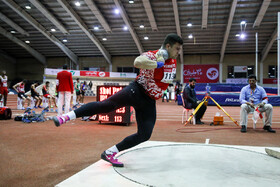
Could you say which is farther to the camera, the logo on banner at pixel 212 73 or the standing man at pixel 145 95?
the logo on banner at pixel 212 73

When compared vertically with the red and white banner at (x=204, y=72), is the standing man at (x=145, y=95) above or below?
below

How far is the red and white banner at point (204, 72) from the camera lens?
28.5m

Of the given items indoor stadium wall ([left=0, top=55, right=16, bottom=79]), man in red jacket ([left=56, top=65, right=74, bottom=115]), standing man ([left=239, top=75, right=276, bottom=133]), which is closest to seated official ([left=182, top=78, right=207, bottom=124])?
standing man ([left=239, top=75, right=276, bottom=133])

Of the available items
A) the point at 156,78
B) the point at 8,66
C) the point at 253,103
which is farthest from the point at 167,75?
the point at 8,66

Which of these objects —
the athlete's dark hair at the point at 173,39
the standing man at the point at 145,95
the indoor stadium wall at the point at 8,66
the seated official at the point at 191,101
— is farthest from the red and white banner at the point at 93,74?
the athlete's dark hair at the point at 173,39

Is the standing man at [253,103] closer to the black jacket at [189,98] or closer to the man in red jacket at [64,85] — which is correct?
the black jacket at [189,98]

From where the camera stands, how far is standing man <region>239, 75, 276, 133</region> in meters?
5.61

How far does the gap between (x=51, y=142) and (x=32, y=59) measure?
106 ft

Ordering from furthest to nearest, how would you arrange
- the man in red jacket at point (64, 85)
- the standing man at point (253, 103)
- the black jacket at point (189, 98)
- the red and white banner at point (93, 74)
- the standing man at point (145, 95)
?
the red and white banner at point (93, 74) → the black jacket at point (189, 98) → the man in red jacket at point (64, 85) → the standing man at point (253, 103) → the standing man at point (145, 95)

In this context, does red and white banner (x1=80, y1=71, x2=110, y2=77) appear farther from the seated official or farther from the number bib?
the number bib

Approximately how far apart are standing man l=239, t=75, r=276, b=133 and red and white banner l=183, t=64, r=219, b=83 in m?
23.4

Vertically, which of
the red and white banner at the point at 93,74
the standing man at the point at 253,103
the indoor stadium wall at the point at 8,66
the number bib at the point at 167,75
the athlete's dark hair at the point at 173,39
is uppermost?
the indoor stadium wall at the point at 8,66

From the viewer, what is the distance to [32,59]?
108 ft

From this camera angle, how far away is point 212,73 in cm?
2858
